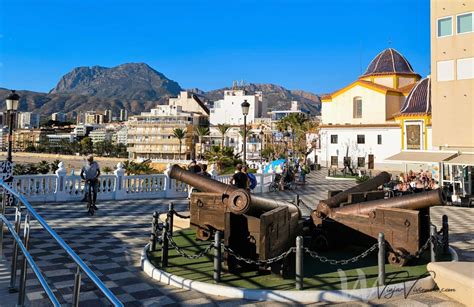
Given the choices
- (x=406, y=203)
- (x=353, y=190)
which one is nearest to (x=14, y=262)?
(x=406, y=203)

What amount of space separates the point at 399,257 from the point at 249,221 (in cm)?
277

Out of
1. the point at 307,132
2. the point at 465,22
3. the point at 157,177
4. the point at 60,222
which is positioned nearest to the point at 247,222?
the point at 60,222

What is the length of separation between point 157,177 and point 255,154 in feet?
176

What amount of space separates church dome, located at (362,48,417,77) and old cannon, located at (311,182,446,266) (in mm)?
52949

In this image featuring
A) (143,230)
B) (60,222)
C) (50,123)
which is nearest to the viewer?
(143,230)

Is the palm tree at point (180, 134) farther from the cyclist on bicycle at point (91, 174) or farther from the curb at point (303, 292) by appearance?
the curb at point (303, 292)

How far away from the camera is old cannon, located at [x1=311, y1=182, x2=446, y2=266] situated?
696cm

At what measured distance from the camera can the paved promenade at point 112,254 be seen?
18.3ft

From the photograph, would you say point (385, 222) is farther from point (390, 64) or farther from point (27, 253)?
point (390, 64)

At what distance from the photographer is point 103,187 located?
1695 centimetres

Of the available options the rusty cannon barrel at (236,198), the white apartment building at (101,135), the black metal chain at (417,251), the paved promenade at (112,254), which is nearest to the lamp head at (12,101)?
the paved promenade at (112,254)

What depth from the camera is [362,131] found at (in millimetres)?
51031

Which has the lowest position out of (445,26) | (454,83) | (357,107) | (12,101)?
(12,101)

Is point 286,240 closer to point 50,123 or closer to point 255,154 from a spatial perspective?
point 255,154
